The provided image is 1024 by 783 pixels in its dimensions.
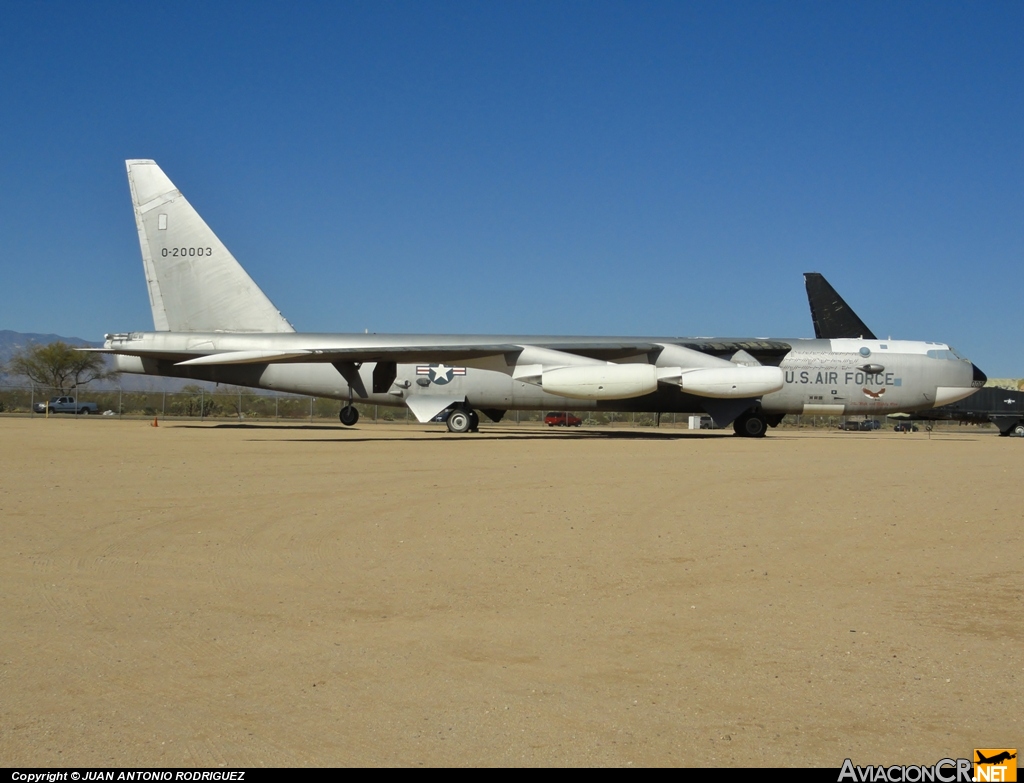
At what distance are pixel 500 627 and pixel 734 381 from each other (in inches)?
826

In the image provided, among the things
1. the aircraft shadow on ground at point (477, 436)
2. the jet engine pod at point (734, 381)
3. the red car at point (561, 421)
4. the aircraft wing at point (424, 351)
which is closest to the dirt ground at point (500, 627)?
the aircraft shadow on ground at point (477, 436)

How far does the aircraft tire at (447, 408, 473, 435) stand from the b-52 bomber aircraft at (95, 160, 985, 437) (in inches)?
1.7

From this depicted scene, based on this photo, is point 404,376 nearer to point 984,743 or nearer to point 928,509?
point 928,509

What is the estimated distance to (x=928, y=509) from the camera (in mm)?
9992

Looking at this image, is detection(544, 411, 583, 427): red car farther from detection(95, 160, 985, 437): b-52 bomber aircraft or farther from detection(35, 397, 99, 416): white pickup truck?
detection(95, 160, 985, 437): b-52 bomber aircraft

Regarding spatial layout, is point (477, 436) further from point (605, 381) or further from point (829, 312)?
point (829, 312)

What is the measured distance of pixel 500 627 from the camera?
5082 mm

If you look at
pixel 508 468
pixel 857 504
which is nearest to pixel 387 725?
pixel 857 504

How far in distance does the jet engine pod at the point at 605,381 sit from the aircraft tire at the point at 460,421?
337 cm

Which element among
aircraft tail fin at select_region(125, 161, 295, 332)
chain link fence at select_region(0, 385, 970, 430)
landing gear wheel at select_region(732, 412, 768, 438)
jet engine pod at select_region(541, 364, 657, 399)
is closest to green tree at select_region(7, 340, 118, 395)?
chain link fence at select_region(0, 385, 970, 430)

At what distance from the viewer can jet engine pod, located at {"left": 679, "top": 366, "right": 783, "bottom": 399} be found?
82.3ft

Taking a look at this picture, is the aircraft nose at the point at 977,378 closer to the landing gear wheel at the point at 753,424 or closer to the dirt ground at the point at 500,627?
the landing gear wheel at the point at 753,424

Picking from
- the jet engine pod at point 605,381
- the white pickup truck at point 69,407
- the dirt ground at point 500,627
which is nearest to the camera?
the dirt ground at point 500,627

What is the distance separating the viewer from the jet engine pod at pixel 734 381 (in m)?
25.1
